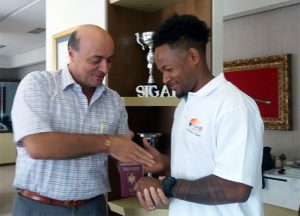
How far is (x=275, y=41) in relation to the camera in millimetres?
3689

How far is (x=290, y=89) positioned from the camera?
11.7 ft

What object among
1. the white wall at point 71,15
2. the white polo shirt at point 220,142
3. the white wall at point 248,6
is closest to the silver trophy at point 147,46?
the white wall at point 71,15

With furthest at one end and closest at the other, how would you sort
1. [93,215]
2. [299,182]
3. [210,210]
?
[299,182]
[93,215]
[210,210]

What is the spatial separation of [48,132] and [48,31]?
1.68 meters

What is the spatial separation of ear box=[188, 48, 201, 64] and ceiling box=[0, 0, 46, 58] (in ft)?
11.5

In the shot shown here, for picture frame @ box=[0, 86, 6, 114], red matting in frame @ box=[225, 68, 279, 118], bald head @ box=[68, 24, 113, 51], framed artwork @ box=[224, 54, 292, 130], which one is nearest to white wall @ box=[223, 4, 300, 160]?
framed artwork @ box=[224, 54, 292, 130]

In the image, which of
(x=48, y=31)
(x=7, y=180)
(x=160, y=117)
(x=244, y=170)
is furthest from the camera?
(x=7, y=180)

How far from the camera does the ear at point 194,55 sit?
3.95 ft

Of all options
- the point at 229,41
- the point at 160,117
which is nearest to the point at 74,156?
the point at 160,117

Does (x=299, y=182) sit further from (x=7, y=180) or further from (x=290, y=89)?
(x=7, y=180)

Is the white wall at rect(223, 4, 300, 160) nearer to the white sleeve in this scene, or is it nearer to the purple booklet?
the purple booklet

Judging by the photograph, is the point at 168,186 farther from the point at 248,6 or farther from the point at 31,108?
the point at 248,6

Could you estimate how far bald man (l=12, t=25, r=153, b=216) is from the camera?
129 centimetres

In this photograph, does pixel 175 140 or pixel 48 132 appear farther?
pixel 175 140
